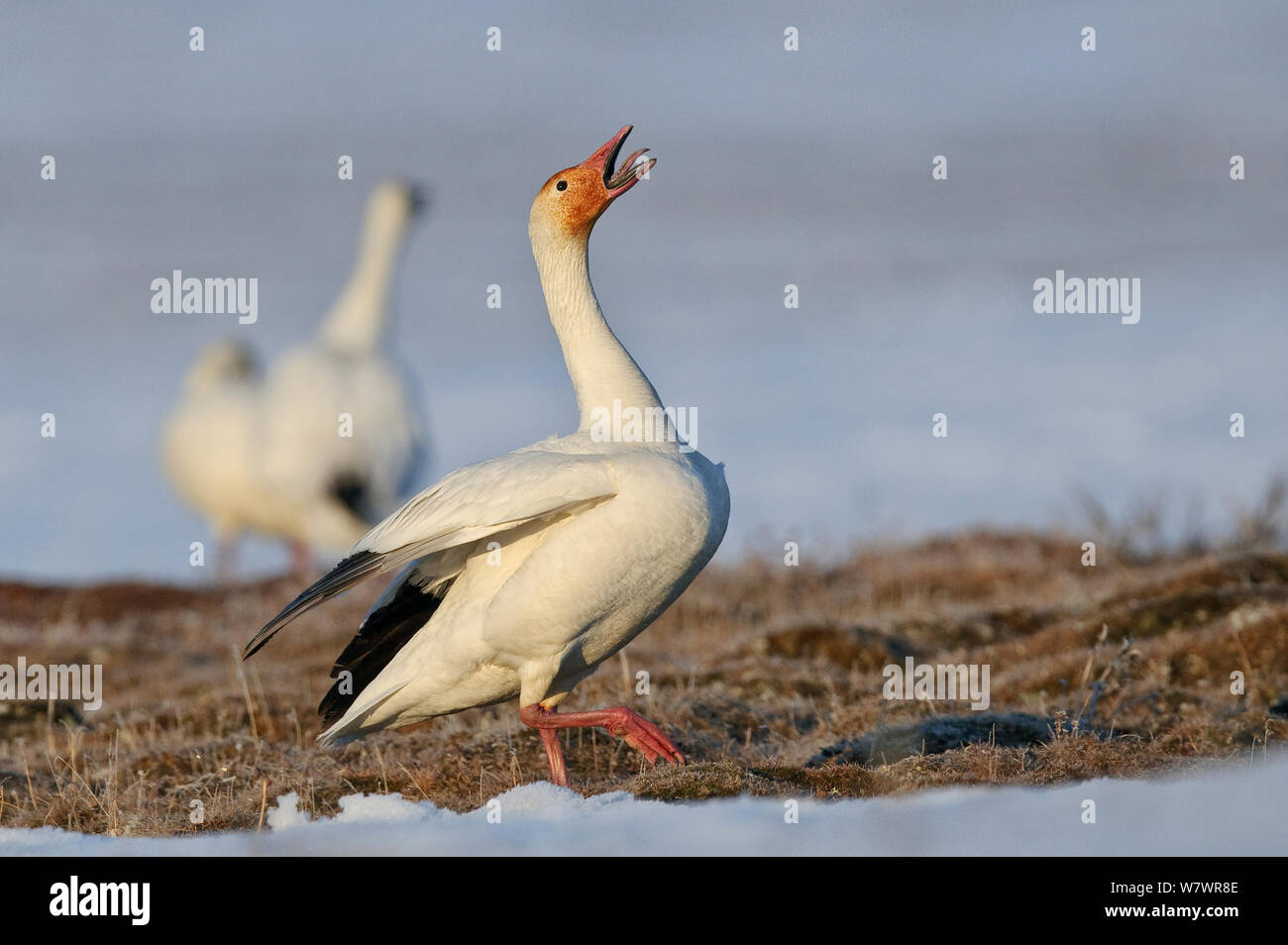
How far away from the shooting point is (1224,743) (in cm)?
812

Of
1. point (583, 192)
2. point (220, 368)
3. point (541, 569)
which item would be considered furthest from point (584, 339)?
point (220, 368)

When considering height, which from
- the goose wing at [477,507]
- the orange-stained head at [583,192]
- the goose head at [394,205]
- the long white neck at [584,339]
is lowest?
the goose wing at [477,507]

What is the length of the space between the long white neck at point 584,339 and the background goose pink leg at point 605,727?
151 centimetres

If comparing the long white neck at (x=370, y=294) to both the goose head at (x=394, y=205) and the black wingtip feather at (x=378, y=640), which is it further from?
the black wingtip feather at (x=378, y=640)

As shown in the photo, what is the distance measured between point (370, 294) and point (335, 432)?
2.55 metres

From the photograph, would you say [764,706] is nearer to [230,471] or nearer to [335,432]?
[335,432]

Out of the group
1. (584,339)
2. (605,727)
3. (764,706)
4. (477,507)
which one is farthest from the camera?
(764,706)

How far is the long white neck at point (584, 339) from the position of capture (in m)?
8.16

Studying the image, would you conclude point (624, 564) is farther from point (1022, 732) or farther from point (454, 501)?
point (1022, 732)

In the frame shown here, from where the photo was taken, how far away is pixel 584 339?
8.43 m

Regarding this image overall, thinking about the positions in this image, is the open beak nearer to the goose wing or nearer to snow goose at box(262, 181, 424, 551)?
the goose wing

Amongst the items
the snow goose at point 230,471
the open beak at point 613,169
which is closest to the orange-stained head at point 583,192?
the open beak at point 613,169

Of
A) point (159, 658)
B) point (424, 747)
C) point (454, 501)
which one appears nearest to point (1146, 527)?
point (159, 658)

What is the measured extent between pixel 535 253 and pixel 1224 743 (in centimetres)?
450
